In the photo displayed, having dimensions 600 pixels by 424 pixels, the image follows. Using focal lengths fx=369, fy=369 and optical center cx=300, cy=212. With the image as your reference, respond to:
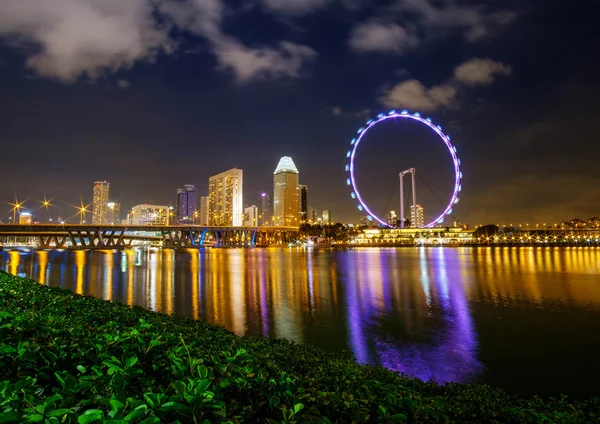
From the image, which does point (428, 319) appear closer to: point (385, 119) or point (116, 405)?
point (116, 405)

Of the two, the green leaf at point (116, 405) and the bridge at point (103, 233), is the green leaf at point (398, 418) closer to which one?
the green leaf at point (116, 405)

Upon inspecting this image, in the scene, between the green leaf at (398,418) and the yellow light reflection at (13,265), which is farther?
the yellow light reflection at (13,265)

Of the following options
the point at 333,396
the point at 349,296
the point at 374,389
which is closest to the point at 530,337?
the point at 349,296

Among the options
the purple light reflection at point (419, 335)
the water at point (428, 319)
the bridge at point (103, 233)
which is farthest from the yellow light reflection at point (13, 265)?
the bridge at point (103, 233)

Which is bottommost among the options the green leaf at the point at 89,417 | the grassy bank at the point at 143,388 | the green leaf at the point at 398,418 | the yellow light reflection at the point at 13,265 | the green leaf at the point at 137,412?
the yellow light reflection at the point at 13,265

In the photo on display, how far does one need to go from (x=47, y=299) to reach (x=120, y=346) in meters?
6.16

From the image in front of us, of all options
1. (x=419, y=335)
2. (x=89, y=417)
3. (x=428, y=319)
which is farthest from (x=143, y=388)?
(x=428, y=319)

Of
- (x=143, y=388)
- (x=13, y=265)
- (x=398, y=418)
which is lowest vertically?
(x=13, y=265)

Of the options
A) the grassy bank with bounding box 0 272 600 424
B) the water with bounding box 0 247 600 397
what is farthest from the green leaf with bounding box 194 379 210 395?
the water with bounding box 0 247 600 397

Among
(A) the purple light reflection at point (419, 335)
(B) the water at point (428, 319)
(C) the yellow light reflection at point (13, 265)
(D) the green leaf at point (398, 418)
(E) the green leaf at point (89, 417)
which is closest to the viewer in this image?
(E) the green leaf at point (89, 417)

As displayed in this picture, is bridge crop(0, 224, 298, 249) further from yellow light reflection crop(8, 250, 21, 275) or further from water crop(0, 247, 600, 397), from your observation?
water crop(0, 247, 600, 397)

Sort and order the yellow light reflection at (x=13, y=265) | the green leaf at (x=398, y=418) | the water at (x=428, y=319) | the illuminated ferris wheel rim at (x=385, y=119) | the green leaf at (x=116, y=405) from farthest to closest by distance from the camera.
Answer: the illuminated ferris wheel rim at (x=385, y=119)
the yellow light reflection at (x=13, y=265)
the water at (x=428, y=319)
the green leaf at (x=398, y=418)
the green leaf at (x=116, y=405)

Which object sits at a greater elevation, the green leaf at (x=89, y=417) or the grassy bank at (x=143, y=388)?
the green leaf at (x=89, y=417)

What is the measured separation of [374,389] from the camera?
4488mm
